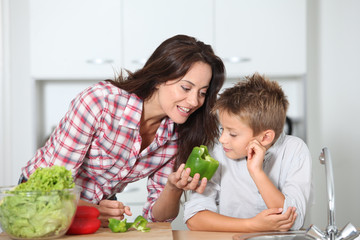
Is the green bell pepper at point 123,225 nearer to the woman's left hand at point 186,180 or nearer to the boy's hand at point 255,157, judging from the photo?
the woman's left hand at point 186,180

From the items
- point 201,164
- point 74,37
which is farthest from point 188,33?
point 201,164

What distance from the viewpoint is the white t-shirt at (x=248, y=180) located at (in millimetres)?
1568

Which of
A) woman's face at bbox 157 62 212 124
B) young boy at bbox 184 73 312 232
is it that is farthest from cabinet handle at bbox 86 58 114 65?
young boy at bbox 184 73 312 232

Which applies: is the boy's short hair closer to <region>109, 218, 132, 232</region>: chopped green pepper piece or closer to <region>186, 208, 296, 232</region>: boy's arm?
<region>186, 208, 296, 232</region>: boy's arm

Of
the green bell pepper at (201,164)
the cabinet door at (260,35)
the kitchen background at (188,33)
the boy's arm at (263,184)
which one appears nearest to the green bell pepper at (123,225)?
the green bell pepper at (201,164)

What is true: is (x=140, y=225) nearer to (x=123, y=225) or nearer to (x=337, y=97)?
(x=123, y=225)

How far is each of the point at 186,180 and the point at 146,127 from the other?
1.49 feet

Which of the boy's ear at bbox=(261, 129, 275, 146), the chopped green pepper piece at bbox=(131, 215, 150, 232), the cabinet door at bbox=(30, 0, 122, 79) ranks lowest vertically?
the chopped green pepper piece at bbox=(131, 215, 150, 232)

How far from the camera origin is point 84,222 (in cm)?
134

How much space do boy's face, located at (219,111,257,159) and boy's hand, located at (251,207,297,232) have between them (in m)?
0.25

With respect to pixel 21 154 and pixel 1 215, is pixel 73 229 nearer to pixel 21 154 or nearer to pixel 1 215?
pixel 1 215

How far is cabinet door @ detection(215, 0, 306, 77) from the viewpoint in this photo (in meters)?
3.01

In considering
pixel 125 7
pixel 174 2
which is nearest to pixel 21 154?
pixel 125 7

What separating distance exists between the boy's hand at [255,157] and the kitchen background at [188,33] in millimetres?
1551
